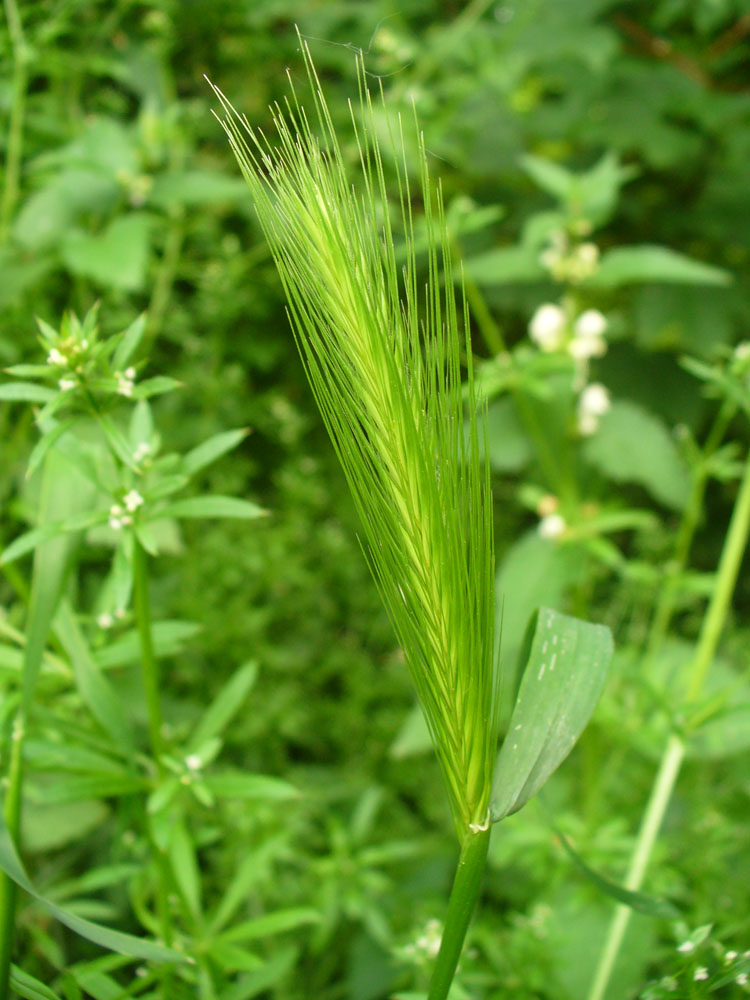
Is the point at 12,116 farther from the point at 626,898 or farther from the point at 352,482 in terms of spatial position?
the point at 626,898

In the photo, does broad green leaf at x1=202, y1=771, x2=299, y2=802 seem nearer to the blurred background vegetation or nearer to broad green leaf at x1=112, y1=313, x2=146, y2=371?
the blurred background vegetation

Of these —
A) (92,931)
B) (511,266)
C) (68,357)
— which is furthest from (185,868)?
(511,266)

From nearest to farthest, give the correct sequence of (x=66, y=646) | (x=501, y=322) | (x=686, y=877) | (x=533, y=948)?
1. (x=66, y=646)
2. (x=533, y=948)
3. (x=686, y=877)
4. (x=501, y=322)

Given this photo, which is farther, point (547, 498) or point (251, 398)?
point (251, 398)

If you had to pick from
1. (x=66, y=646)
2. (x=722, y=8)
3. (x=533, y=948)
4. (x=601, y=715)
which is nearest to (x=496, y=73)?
(x=722, y=8)

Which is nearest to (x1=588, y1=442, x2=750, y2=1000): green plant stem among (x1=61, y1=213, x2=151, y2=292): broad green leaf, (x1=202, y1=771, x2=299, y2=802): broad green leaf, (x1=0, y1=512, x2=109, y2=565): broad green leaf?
(x1=202, y1=771, x2=299, y2=802): broad green leaf

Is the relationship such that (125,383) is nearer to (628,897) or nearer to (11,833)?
(11,833)

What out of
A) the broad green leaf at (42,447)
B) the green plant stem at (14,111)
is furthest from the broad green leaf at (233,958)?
the green plant stem at (14,111)

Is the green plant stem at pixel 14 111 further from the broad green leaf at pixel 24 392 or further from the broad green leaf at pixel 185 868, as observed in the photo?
the broad green leaf at pixel 185 868
